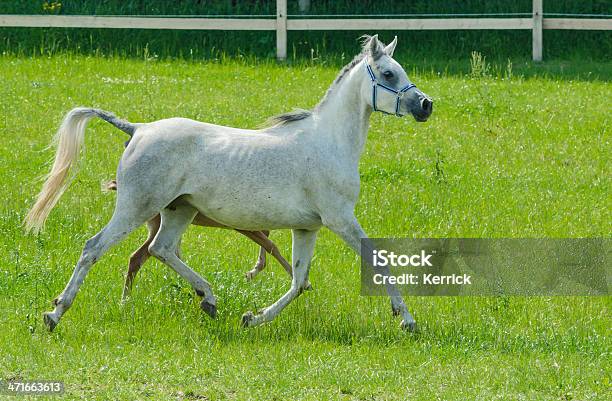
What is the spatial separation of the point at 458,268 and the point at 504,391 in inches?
123

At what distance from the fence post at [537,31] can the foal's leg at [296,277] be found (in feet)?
35.2

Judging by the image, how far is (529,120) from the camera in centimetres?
1617

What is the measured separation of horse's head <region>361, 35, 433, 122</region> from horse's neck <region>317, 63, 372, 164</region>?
0.11m

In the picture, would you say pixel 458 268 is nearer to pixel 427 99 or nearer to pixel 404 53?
pixel 427 99

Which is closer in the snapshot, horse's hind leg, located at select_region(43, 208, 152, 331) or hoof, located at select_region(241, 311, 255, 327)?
horse's hind leg, located at select_region(43, 208, 152, 331)

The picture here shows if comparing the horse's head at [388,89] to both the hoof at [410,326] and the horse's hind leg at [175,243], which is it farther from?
the horse's hind leg at [175,243]

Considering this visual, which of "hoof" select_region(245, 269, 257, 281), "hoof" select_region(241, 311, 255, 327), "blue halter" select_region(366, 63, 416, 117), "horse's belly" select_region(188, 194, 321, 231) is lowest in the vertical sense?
"hoof" select_region(245, 269, 257, 281)

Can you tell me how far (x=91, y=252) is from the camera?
8.98 m

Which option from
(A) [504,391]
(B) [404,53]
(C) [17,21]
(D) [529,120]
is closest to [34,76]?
(C) [17,21]

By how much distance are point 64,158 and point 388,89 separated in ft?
8.39

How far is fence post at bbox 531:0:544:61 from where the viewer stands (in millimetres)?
19172

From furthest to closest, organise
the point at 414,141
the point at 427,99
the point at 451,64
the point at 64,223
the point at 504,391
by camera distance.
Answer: the point at 451,64, the point at 414,141, the point at 64,223, the point at 427,99, the point at 504,391

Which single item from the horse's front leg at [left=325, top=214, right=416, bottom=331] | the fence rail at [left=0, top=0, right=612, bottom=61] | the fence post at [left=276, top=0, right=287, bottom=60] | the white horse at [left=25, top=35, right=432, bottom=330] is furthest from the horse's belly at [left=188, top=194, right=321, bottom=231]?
the fence post at [left=276, top=0, right=287, bottom=60]

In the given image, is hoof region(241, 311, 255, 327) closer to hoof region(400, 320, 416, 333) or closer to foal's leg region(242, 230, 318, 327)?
foal's leg region(242, 230, 318, 327)
